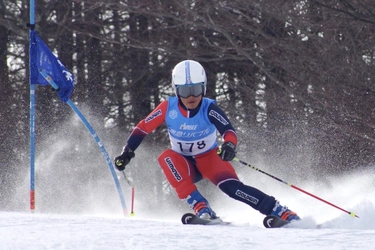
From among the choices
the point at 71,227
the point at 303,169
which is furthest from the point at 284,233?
the point at 303,169

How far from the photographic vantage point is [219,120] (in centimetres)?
717

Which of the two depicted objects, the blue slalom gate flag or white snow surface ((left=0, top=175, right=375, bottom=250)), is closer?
white snow surface ((left=0, top=175, right=375, bottom=250))

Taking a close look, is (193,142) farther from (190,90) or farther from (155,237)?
(155,237)

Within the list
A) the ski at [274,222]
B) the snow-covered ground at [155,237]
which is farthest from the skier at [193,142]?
the snow-covered ground at [155,237]

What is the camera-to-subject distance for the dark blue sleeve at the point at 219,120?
7.14m

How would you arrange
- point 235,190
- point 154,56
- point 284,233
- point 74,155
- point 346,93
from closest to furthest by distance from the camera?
point 284,233 < point 235,190 < point 346,93 < point 74,155 < point 154,56

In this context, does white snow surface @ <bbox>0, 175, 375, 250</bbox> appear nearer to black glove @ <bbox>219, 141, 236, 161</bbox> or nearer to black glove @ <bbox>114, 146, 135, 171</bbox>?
black glove @ <bbox>219, 141, 236, 161</bbox>

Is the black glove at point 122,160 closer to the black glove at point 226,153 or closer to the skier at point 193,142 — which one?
the skier at point 193,142

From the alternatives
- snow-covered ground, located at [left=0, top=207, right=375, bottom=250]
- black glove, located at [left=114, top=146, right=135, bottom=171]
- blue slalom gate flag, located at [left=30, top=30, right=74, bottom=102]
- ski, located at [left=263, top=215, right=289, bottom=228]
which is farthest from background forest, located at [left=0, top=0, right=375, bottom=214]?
snow-covered ground, located at [left=0, top=207, right=375, bottom=250]

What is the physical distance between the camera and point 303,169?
1472 cm

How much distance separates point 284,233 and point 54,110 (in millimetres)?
14608

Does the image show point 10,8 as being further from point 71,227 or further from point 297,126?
point 71,227

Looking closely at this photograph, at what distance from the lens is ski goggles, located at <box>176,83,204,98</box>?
7180 mm

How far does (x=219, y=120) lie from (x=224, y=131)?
11 cm
